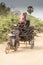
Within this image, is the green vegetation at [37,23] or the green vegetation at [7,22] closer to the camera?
the green vegetation at [7,22]

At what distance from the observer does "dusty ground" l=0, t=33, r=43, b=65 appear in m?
9.79

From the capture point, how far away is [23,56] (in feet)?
35.3

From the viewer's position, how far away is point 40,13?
66.4ft

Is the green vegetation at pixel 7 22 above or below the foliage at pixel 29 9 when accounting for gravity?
below

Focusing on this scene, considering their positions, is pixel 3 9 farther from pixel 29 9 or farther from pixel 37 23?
pixel 37 23

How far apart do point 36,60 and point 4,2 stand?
1056 centimetres

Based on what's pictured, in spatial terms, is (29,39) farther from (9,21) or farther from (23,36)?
(9,21)

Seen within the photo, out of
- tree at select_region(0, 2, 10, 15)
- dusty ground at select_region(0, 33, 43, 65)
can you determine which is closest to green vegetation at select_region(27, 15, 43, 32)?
tree at select_region(0, 2, 10, 15)

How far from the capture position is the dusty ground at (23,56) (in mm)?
9789

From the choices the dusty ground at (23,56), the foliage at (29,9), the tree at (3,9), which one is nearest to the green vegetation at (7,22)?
the tree at (3,9)

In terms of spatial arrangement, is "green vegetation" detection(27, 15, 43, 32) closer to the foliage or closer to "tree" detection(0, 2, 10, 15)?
the foliage

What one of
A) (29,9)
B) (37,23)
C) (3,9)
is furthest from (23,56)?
(3,9)

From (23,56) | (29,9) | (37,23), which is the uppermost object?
(29,9)

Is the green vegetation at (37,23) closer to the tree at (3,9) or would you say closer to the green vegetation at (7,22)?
the green vegetation at (7,22)
